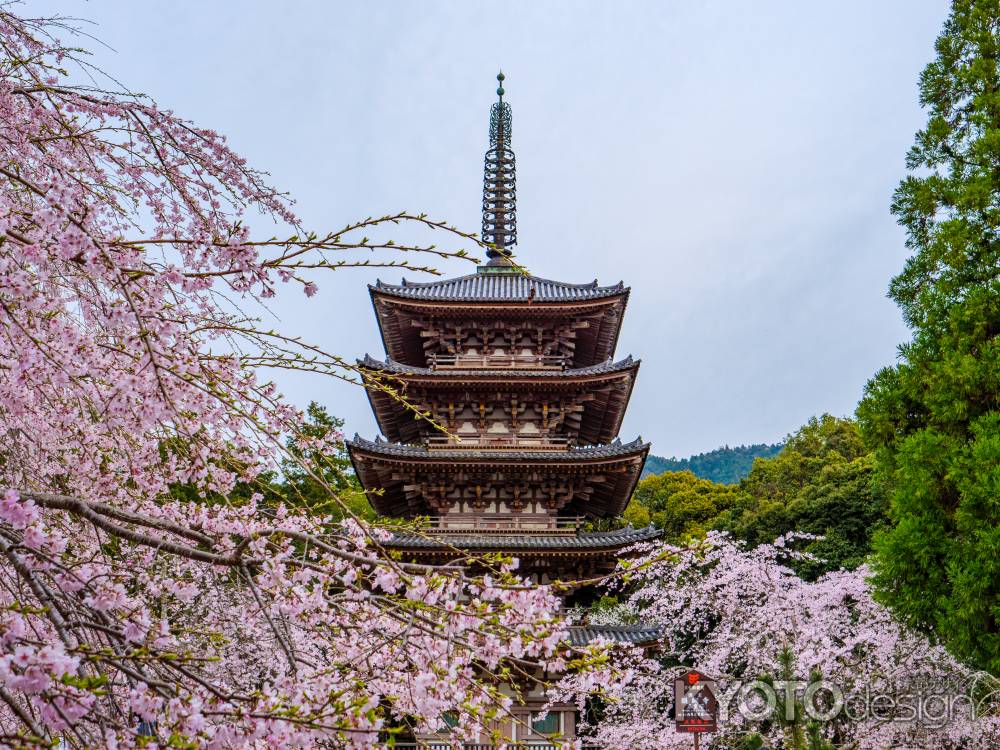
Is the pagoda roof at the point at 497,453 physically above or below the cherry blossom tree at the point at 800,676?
Answer: above

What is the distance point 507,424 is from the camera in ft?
49.4

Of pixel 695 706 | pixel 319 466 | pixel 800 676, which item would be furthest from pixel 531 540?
pixel 319 466

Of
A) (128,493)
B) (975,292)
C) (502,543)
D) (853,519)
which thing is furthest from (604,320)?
(853,519)

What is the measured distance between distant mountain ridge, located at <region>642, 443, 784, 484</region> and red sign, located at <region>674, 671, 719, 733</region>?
86.8 meters

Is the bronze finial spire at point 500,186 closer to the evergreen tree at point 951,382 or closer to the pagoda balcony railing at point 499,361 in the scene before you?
the pagoda balcony railing at point 499,361

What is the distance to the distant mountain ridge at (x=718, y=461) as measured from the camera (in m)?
95.5

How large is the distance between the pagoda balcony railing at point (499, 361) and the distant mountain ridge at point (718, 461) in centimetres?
8174

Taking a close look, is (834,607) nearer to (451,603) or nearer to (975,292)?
(975,292)

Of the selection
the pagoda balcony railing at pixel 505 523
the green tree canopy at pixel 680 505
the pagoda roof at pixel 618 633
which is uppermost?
the green tree canopy at pixel 680 505

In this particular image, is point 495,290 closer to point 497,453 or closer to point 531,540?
point 497,453

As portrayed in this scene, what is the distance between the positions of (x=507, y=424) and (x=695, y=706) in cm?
683

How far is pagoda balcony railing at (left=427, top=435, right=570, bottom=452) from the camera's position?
1441cm

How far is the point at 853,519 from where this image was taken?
2741 cm

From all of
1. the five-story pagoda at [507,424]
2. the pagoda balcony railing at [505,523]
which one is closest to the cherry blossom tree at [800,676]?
the pagoda balcony railing at [505,523]
